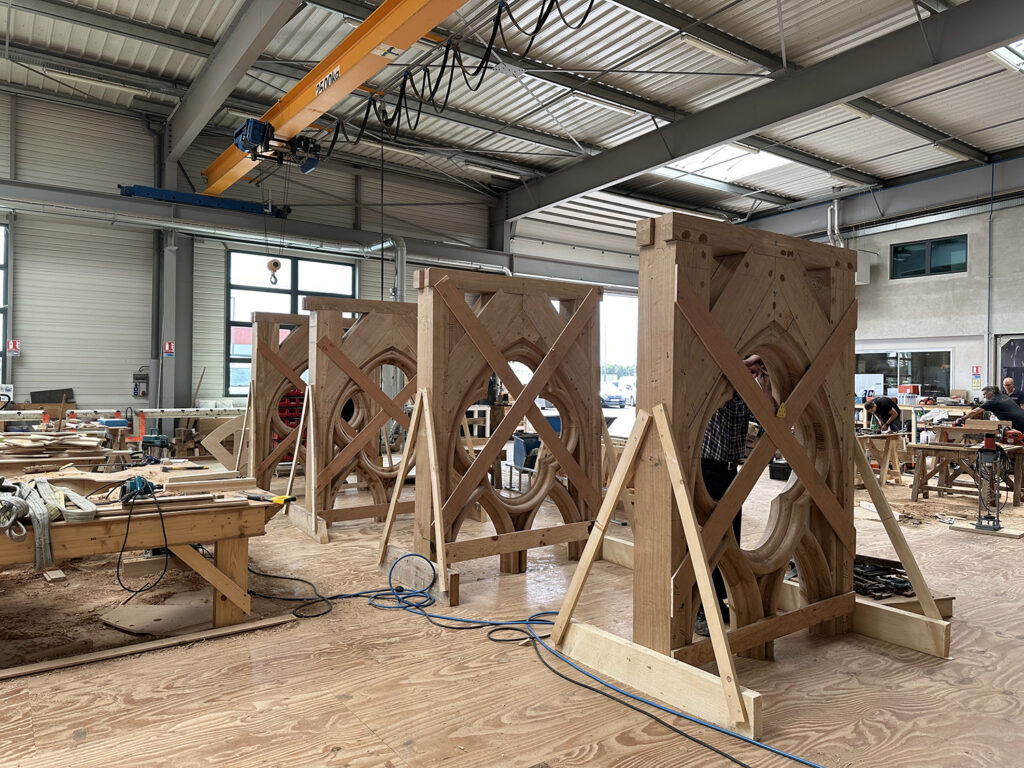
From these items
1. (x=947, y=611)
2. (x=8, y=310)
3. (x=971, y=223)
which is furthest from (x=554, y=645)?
(x=971, y=223)

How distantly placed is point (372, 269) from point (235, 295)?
297 centimetres

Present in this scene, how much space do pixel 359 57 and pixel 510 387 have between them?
3.95 metres

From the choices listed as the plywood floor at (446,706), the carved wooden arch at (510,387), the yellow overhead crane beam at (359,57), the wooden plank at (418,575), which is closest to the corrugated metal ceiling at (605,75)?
the yellow overhead crane beam at (359,57)

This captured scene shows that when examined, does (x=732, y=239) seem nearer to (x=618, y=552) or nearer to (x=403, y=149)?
(x=618, y=552)

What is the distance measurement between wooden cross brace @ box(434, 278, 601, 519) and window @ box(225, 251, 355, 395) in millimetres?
9000

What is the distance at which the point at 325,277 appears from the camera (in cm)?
1436

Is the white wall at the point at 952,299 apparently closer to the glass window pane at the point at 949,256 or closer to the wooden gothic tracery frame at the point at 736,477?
the glass window pane at the point at 949,256

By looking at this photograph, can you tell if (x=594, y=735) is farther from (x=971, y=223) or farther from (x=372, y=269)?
(x=971, y=223)

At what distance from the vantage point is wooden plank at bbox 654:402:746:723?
9.46 feet

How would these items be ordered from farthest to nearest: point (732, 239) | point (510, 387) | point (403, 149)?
point (403, 149), point (510, 387), point (732, 239)

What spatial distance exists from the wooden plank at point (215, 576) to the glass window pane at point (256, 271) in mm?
10198

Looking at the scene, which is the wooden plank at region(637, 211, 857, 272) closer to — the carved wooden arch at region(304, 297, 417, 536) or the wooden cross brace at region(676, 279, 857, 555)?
the wooden cross brace at region(676, 279, 857, 555)

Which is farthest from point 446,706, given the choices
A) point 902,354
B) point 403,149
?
point 902,354

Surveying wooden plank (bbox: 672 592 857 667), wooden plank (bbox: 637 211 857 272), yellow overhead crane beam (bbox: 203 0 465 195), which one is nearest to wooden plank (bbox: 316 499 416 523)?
wooden plank (bbox: 672 592 857 667)
